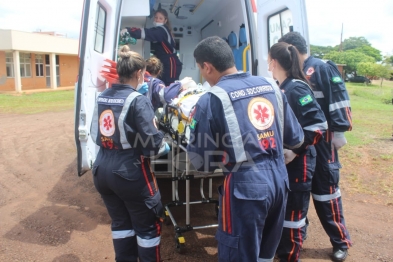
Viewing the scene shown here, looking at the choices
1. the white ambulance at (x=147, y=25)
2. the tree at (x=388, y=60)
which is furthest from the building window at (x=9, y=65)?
the tree at (x=388, y=60)

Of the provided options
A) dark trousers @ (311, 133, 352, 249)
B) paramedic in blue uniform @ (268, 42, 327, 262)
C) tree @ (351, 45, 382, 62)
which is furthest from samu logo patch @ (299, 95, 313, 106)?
tree @ (351, 45, 382, 62)

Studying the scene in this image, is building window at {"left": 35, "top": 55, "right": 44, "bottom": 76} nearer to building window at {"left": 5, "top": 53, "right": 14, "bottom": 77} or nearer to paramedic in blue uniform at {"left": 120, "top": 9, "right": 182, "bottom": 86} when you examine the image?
building window at {"left": 5, "top": 53, "right": 14, "bottom": 77}

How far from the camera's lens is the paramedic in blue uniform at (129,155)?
7.89 feet

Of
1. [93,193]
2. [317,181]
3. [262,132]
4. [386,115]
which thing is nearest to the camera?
[262,132]

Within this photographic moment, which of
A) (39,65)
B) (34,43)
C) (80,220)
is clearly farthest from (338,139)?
(39,65)

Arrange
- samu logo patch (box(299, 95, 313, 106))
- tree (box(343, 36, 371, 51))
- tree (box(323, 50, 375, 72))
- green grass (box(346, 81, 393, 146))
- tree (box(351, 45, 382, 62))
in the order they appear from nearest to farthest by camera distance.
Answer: samu logo patch (box(299, 95, 313, 106)) < green grass (box(346, 81, 393, 146)) < tree (box(323, 50, 375, 72)) < tree (box(351, 45, 382, 62)) < tree (box(343, 36, 371, 51))

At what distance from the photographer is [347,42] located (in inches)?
2857

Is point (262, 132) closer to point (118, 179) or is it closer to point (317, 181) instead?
point (118, 179)

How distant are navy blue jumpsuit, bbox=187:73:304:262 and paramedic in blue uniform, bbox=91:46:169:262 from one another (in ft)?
1.84

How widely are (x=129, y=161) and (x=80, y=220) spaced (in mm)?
1794

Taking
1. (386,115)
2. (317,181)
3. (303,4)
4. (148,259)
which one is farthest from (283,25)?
(386,115)

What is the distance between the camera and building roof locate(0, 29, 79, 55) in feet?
70.4

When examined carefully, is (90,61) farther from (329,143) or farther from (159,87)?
(329,143)

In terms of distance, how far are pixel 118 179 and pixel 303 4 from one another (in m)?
2.34
